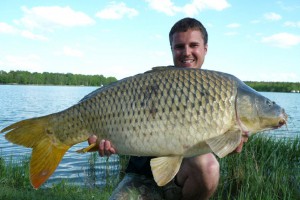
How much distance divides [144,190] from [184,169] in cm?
42

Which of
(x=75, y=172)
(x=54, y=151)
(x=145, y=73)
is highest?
(x=145, y=73)

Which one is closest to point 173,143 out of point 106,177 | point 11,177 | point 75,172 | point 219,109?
point 219,109

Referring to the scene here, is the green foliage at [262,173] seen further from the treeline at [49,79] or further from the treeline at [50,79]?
the treeline at [49,79]

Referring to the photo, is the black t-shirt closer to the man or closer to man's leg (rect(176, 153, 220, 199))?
the man

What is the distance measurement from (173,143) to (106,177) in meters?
4.43

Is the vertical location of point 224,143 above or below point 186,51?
below

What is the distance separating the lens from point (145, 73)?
2.68 meters

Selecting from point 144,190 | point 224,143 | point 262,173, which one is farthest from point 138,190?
point 262,173

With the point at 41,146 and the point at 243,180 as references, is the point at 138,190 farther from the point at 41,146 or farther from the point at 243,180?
the point at 243,180

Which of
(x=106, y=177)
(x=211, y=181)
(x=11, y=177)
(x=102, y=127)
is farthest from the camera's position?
(x=106, y=177)

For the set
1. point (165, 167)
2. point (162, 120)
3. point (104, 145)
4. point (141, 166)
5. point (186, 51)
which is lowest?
point (141, 166)

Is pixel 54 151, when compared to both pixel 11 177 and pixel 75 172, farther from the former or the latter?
pixel 75 172

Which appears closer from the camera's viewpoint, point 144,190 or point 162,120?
point 162,120

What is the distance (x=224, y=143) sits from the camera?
242cm
